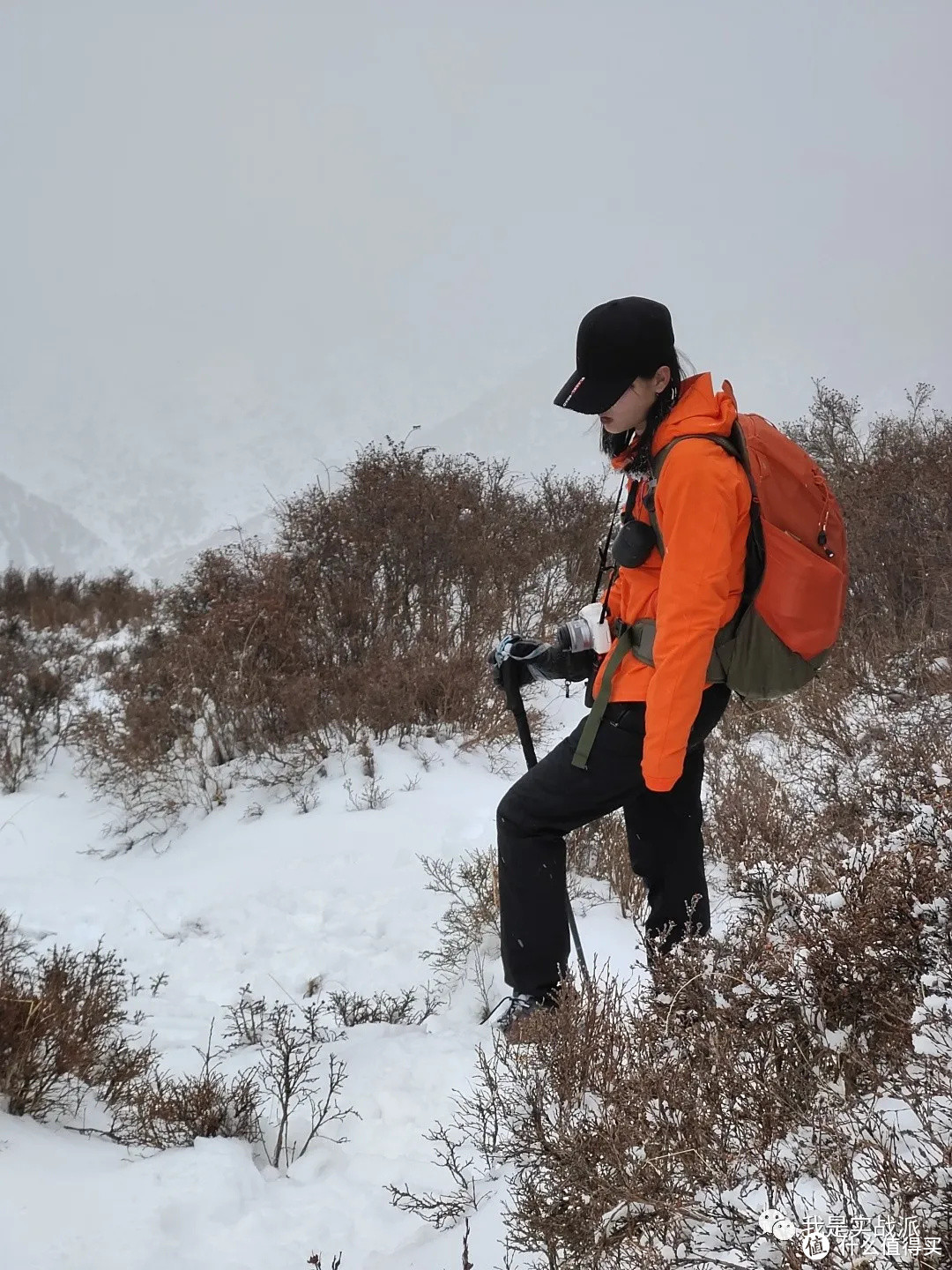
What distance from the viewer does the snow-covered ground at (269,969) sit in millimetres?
1304

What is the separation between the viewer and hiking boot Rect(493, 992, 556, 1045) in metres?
1.58

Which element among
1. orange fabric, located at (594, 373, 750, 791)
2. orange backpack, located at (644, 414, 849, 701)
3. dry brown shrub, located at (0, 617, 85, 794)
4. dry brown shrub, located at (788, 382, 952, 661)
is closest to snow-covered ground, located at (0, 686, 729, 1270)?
dry brown shrub, located at (0, 617, 85, 794)

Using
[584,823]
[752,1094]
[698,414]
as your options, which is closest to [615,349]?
[698,414]

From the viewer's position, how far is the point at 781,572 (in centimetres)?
156

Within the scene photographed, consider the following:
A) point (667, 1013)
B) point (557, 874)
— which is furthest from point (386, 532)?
point (667, 1013)

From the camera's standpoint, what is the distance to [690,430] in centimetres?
160

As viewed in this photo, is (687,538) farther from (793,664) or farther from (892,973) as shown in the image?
(892,973)

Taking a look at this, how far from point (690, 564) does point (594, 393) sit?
1.54 feet

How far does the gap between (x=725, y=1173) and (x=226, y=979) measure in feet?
8.61

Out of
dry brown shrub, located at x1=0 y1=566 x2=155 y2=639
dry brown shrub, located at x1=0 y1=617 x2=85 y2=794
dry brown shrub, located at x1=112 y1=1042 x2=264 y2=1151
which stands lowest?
dry brown shrub, located at x1=112 y1=1042 x2=264 y2=1151

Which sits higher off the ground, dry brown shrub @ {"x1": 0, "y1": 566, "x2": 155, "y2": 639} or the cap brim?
dry brown shrub @ {"x1": 0, "y1": 566, "x2": 155, "y2": 639}

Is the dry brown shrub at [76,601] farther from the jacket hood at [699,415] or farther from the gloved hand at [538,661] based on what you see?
the jacket hood at [699,415]

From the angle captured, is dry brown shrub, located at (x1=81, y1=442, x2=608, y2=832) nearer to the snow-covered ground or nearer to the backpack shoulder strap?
the snow-covered ground

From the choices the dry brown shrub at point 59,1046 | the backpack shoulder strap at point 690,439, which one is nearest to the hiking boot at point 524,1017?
the dry brown shrub at point 59,1046
